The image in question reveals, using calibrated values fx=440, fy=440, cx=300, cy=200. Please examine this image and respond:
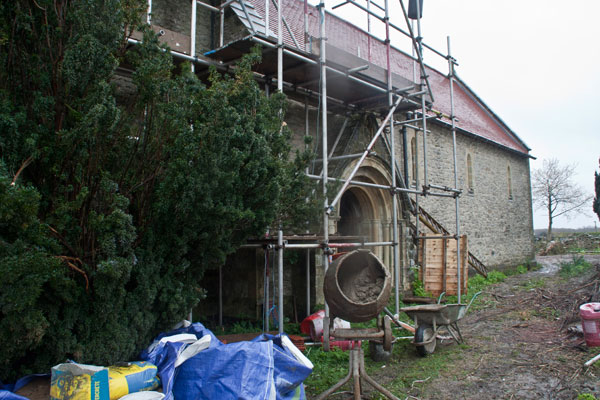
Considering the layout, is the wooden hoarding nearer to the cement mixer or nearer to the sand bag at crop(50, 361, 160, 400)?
the cement mixer

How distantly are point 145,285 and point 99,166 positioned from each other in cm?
113

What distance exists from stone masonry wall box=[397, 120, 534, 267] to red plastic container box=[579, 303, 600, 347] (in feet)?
24.6

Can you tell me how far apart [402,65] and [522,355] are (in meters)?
11.2

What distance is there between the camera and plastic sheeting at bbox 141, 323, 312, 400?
3.92 metres

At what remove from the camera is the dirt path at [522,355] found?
5680 millimetres

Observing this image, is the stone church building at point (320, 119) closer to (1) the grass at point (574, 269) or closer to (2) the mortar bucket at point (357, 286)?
(2) the mortar bucket at point (357, 286)

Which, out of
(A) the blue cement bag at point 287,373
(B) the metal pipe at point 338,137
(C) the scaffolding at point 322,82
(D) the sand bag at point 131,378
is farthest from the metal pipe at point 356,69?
(D) the sand bag at point 131,378

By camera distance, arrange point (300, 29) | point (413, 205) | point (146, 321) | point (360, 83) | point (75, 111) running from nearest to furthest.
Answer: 1. point (75, 111)
2. point (146, 321)
3. point (360, 83)
4. point (300, 29)
5. point (413, 205)

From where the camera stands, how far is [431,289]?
39.3ft

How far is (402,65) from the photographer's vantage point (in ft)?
51.4

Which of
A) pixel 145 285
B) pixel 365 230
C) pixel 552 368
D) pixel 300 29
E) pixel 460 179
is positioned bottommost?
pixel 552 368

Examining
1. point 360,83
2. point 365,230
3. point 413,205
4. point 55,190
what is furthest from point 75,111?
point 413,205

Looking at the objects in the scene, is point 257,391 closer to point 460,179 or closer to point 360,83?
point 360,83

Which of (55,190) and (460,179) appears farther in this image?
(460,179)
